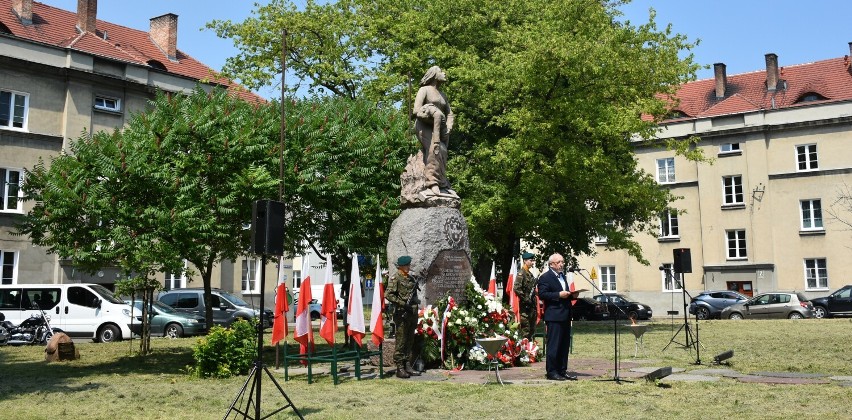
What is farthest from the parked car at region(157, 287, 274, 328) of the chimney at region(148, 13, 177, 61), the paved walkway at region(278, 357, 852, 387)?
the chimney at region(148, 13, 177, 61)

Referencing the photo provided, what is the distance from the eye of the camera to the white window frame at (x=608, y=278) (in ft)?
158

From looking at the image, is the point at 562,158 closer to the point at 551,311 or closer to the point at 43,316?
the point at 551,311

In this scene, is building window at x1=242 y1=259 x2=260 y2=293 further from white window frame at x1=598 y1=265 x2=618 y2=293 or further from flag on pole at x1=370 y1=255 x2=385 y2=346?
flag on pole at x1=370 y1=255 x2=385 y2=346

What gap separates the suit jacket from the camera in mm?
11648

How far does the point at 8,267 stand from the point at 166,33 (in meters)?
16.2

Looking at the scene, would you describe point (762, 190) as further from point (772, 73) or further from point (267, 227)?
point (267, 227)

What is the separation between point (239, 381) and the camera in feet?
44.0

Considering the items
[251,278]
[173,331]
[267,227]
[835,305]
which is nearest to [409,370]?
[267,227]

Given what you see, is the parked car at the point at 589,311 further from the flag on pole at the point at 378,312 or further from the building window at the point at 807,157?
the flag on pole at the point at 378,312

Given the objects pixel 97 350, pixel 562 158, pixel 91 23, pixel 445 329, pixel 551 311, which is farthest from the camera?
pixel 91 23

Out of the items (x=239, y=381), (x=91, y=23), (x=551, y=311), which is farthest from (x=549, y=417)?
(x=91, y=23)

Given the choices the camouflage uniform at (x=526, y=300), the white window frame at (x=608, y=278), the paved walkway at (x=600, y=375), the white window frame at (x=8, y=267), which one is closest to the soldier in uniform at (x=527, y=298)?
the camouflage uniform at (x=526, y=300)

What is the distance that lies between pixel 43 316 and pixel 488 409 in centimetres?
1925

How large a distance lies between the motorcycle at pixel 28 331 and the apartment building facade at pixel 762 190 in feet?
96.3
